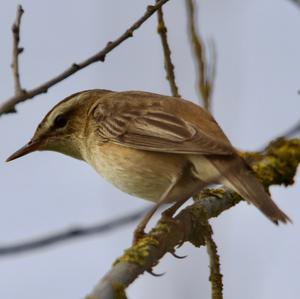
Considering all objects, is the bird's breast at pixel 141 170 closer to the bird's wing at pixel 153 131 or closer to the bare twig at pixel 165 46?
the bird's wing at pixel 153 131

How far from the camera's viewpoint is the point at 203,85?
3.91 m

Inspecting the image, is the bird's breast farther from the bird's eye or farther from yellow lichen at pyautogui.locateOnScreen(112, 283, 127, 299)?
yellow lichen at pyautogui.locateOnScreen(112, 283, 127, 299)

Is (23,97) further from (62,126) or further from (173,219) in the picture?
(62,126)

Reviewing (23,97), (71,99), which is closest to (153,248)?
(23,97)

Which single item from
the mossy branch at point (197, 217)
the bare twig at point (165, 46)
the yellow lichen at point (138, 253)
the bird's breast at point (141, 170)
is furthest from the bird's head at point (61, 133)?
the yellow lichen at point (138, 253)

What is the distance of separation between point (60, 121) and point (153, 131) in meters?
1.20

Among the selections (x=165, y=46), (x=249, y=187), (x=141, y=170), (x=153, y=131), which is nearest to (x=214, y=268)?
(x=249, y=187)

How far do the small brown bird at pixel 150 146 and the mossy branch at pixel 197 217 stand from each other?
13 cm

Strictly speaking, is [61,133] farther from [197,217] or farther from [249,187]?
[249,187]

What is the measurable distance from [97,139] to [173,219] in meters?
1.23

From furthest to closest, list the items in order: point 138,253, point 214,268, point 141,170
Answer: point 141,170
point 214,268
point 138,253

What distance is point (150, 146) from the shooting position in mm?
4305

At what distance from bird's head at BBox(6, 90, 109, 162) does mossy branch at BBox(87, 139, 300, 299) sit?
1.35m

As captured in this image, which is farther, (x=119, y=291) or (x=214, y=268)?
(x=214, y=268)
